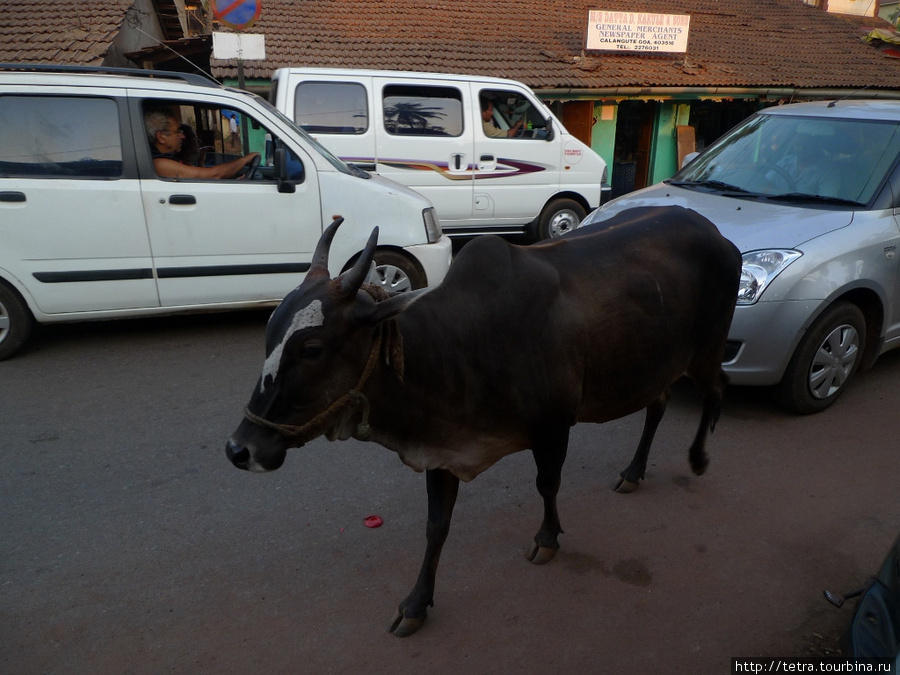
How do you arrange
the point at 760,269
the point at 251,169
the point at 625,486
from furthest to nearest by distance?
the point at 251,169, the point at 760,269, the point at 625,486

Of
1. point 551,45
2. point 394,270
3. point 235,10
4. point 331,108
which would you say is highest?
point 235,10

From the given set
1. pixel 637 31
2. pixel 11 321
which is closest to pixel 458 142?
pixel 11 321

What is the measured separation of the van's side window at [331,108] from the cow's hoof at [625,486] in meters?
5.94

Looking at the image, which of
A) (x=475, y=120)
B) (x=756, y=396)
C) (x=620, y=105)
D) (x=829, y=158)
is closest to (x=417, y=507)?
(x=756, y=396)

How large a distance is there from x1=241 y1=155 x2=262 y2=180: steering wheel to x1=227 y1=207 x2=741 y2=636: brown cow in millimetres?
3517

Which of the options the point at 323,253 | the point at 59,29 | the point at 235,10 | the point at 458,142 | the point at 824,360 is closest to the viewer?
the point at 323,253

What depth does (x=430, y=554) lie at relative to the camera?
108 inches

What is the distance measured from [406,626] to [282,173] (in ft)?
13.1

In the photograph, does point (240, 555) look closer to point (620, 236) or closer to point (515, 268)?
point (515, 268)

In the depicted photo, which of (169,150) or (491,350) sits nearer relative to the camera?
(491,350)

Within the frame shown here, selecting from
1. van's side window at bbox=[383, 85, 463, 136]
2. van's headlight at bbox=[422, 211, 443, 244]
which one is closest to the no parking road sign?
van's side window at bbox=[383, 85, 463, 136]

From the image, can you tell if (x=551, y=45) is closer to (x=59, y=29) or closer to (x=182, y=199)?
(x=59, y=29)

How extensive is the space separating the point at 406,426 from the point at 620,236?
1.40 metres

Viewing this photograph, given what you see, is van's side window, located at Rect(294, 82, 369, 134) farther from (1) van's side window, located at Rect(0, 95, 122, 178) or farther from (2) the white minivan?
(1) van's side window, located at Rect(0, 95, 122, 178)
